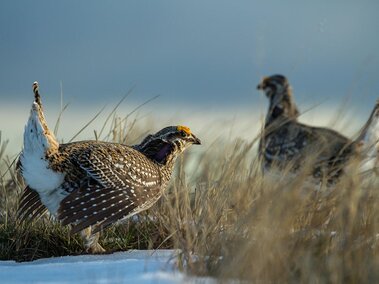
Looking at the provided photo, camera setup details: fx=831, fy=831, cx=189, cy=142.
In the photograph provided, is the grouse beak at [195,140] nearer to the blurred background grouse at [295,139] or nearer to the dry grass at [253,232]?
the dry grass at [253,232]

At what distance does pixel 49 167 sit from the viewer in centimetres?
603

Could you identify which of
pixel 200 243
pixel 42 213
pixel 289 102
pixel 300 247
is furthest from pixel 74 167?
pixel 289 102

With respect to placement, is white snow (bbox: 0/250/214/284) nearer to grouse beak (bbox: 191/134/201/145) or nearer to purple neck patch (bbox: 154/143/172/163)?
purple neck patch (bbox: 154/143/172/163)

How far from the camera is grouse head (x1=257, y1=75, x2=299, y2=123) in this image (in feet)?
36.4

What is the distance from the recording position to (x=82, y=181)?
6102 mm

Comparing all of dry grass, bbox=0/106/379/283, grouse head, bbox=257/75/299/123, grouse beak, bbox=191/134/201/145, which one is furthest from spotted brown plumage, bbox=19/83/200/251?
grouse head, bbox=257/75/299/123

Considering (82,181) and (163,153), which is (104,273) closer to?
(82,181)

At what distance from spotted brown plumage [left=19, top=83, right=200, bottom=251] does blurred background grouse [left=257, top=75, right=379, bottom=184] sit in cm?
167

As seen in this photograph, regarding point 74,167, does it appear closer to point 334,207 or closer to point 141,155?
point 141,155

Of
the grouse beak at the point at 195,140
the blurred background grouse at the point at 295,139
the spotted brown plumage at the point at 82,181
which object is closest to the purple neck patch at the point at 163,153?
the grouse beak at the point at 195,140

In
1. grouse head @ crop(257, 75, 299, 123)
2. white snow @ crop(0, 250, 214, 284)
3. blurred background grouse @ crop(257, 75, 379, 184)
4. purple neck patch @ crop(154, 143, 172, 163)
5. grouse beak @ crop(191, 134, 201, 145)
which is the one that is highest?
grouse head @ crop(257, 75, 299, 123)

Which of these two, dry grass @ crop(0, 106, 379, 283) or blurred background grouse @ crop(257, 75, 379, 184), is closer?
dry grass @ crop(0, 106, 379, 283)

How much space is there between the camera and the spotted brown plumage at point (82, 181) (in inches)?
230

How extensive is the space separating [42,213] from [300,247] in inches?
107
